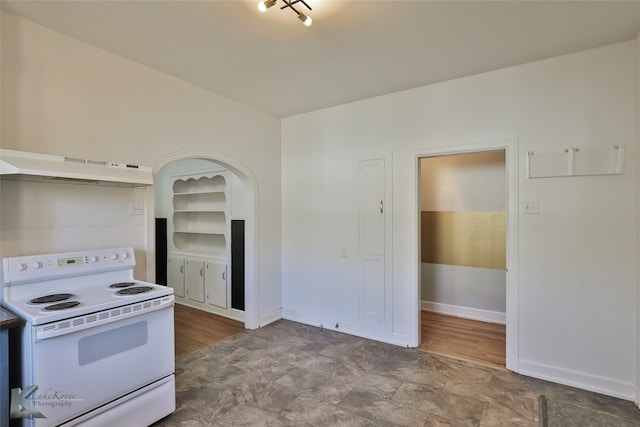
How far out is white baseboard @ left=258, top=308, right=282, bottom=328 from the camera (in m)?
4.08

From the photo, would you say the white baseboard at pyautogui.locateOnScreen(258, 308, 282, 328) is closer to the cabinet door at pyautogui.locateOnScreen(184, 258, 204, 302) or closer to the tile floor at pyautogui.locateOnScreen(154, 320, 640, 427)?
the tile floor at pyautogui.locateOnScreen(154, 320, 640, 427)

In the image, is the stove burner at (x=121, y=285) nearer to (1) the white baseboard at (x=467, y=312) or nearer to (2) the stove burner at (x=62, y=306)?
(2) the stove burner at (x=62, y=306)

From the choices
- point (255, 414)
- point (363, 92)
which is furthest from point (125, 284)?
point (363, 92)

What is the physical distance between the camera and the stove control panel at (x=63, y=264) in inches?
79.7

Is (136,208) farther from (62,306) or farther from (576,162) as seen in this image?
(576,162)

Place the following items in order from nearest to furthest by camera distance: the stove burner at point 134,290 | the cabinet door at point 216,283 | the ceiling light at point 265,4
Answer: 1. the ceiling light at point 265,4
2. the stove burner at point 134,290
3. the cabinet door at point 216,283

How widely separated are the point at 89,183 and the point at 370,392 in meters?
2.83

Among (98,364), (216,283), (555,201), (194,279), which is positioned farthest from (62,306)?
(555,201)

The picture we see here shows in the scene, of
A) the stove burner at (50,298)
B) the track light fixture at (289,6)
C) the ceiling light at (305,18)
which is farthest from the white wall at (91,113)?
the ceiling light at (305,18)

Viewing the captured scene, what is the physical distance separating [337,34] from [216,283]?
3591 mm

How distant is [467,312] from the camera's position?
4.44 meters

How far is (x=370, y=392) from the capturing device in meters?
2.62

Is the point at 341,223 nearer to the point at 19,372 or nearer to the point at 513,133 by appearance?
the point at 513,133

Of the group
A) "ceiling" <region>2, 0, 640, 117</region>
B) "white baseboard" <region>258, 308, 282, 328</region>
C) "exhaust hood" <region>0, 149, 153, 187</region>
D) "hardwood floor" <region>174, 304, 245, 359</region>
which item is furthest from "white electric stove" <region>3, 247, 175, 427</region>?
"white baseboard" <region>258, 308, 282, 328</region>
